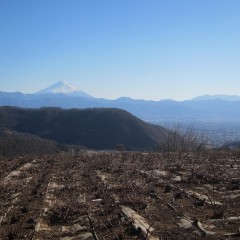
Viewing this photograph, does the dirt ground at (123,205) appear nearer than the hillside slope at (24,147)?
Yes

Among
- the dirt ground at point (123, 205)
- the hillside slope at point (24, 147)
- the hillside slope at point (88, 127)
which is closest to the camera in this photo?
the dirt ground at point (123, 205)

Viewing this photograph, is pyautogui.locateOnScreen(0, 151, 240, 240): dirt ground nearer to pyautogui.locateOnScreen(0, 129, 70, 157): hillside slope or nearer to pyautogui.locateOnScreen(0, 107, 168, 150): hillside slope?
pyautogui.locateOnScreen(0, 129, 70, 157): hillside slope

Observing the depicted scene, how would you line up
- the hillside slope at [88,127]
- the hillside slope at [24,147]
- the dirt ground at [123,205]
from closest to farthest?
the dirt ground at [123,205] < the hillside slope at [24,147] < the hillside slope at [88,127]

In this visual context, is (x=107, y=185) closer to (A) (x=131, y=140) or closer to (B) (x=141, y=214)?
(B) (x=141, y=214)

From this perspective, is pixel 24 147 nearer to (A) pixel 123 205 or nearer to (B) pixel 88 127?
(B) pixel 88 127

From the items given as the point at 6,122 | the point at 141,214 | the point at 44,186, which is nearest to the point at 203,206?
the point at 141,214

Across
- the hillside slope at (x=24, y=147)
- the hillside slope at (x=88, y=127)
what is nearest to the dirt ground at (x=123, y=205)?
the hillside slope at (x=24, y=147)

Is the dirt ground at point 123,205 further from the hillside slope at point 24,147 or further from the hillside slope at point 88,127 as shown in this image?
the hillside slope at point 88,127
